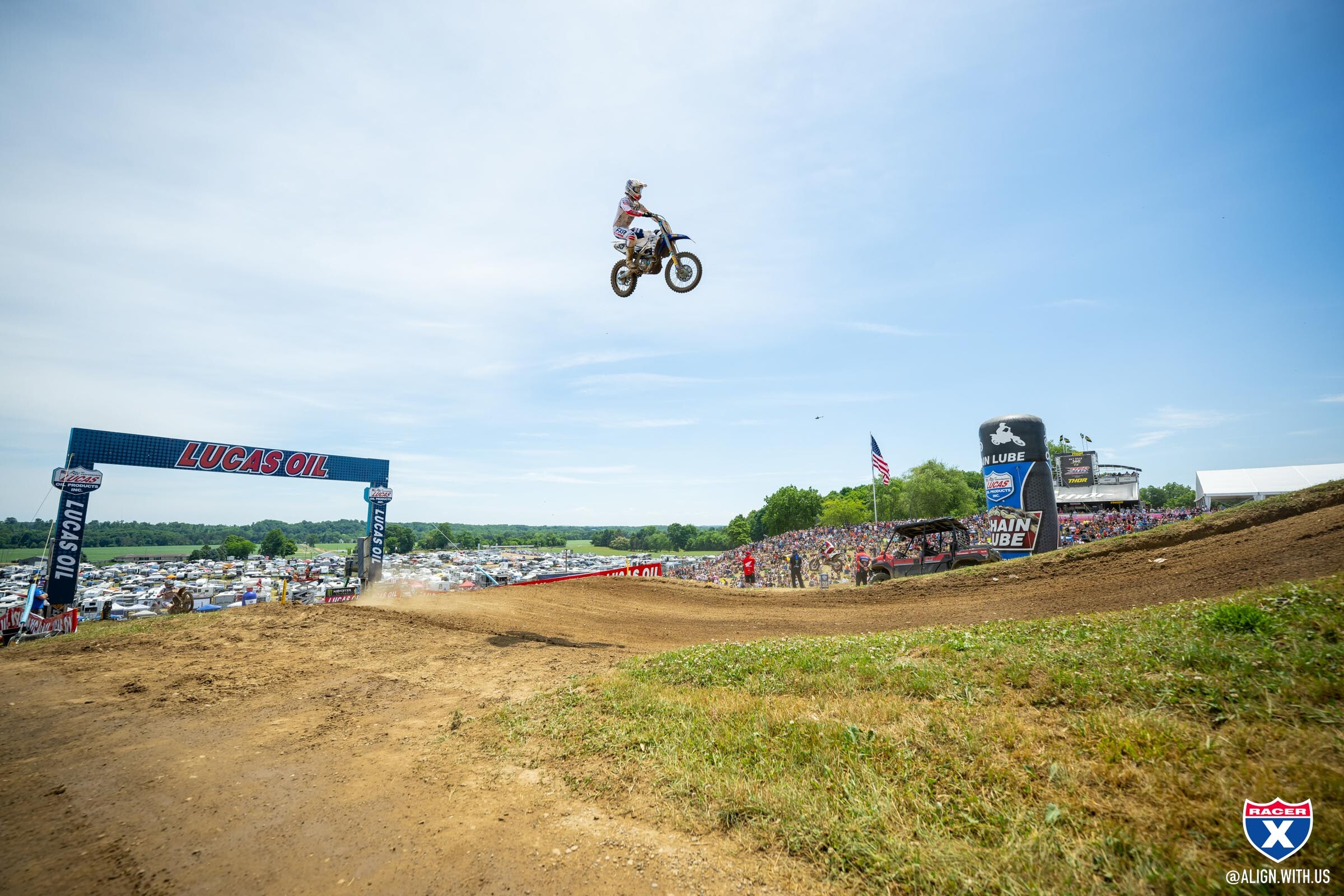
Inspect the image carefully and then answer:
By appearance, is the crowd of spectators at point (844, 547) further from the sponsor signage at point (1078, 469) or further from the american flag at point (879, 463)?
the sponsor signage at point (1078, 469)

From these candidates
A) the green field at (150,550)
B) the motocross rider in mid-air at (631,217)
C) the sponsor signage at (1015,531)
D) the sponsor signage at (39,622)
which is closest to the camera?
the motocross rider in mid-air at (631,217)

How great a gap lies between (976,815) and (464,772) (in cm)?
511

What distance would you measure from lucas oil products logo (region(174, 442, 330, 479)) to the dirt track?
9.64m

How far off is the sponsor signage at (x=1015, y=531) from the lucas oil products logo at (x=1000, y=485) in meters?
2.51

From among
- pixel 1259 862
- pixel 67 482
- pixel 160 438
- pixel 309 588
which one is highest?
pixel 160 438

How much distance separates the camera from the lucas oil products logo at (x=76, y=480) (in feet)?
61.2

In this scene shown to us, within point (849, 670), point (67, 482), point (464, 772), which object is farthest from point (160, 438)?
point (849, 670)

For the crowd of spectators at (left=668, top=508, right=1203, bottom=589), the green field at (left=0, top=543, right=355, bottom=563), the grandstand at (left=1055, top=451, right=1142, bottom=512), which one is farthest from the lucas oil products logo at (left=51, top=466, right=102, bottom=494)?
the grandstand at (left=1055, top=451, right=1142, bottom=512)

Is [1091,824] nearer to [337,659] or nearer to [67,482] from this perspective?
[337,659]

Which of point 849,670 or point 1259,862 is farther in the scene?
point 849,670

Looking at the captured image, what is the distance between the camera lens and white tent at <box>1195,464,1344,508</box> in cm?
5544

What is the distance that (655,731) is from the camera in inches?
258

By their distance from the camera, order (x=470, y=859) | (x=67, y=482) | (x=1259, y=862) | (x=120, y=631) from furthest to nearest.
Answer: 1. (x=67, y=482)
2. (x=120, y=631)
3. (x=470, y=859)
4. (x=1259, y=862)

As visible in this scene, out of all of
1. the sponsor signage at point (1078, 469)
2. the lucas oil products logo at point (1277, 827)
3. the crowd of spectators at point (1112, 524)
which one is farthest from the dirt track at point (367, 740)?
the sponsor signage at point (1078, 469)
